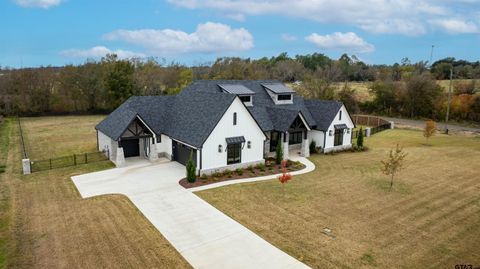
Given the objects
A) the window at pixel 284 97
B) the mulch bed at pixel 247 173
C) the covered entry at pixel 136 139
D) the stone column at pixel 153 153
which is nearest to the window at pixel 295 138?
the window at pixel 284 97

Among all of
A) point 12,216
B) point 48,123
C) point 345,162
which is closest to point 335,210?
point 345,162

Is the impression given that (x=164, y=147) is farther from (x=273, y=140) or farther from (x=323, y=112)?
(x=323, y=112)

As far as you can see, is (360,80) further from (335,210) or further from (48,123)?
(335,210)

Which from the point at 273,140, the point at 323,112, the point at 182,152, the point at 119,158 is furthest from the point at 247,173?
Answer: the point at 323,112

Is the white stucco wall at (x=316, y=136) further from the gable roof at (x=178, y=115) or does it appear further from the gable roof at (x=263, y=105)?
the gable roof at (x=178, y=115)

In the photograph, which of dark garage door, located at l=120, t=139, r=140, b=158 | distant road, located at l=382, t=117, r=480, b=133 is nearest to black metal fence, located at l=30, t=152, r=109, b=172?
dark garage door, located at l=120, t=139, r=140, b=158

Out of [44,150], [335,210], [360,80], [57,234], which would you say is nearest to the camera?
[57,234]
